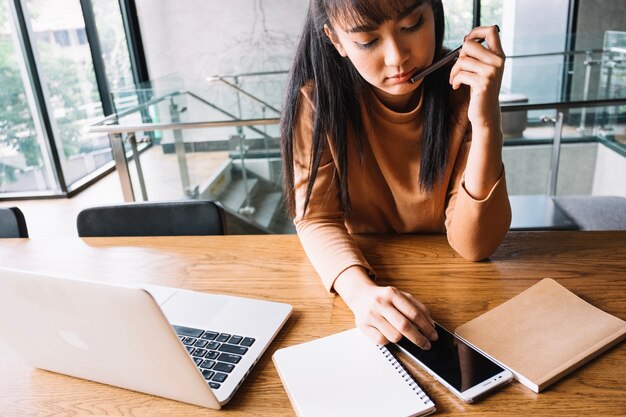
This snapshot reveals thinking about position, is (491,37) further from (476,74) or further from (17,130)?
(17,130)

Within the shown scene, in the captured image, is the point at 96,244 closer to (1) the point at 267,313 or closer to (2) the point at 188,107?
(1) the point at 267,313

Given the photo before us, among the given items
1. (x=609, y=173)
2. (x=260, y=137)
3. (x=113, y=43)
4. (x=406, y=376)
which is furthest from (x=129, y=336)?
(x=113, y=43)

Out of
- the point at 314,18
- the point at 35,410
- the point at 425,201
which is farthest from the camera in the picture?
the point at 425,201

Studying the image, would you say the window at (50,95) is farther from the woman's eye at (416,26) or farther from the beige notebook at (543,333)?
the beige notebook at (543,333)

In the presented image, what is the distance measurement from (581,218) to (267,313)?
5.71 feet

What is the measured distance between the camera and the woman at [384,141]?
2.66ft

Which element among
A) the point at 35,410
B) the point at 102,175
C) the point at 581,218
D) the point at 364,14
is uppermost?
the point at 364,14

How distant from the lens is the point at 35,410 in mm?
642

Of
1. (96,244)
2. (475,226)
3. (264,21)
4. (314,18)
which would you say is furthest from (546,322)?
(264,21)

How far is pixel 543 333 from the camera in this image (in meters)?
0.66

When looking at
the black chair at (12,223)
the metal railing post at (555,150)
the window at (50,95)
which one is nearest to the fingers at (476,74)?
the black chair at (12,223)

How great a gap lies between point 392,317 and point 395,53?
429 millimetres

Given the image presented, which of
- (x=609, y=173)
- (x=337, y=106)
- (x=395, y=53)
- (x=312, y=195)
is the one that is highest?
(x=395, y=53)

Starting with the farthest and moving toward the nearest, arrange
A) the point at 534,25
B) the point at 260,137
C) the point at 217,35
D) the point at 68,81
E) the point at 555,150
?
the point at 217,35
the point at 534,25
the point at 68,81
the point at 260,137
the point at 555,150
